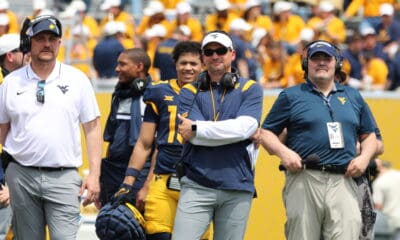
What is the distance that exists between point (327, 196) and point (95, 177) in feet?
5.56

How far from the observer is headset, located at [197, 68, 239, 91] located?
8273 mm

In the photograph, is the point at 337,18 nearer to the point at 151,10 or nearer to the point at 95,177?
the point at 151,10

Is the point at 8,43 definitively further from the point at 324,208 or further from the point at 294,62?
the point at 294,62

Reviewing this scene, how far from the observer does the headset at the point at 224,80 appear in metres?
8.27

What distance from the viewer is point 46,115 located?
819cm

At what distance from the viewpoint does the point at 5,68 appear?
9.53 m

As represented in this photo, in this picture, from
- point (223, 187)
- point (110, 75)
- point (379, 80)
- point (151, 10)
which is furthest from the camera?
point (151, 10)

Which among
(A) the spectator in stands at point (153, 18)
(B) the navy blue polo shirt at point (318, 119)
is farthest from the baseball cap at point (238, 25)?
(B) the navy blue polo shirt at point (318, 119)

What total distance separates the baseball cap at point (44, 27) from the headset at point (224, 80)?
42.0 inches

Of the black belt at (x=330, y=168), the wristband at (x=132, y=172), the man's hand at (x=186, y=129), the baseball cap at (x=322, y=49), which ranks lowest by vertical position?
the wristband at (x=132, y=172)

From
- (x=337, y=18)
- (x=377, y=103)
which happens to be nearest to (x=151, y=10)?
(x=337, y=18)

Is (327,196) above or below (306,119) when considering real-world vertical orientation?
below

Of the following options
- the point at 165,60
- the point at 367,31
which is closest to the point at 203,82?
the point at 165,60

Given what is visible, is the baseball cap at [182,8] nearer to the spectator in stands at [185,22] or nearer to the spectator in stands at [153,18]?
the spectator in stands at [185,22]
